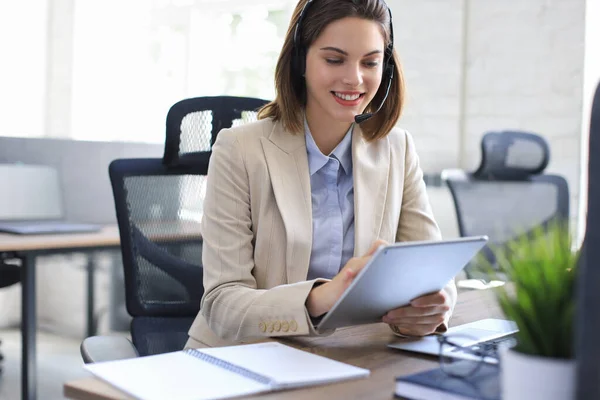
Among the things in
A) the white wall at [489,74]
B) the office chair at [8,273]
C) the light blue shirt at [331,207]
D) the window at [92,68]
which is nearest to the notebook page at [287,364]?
the light blue shirt at [331,207]

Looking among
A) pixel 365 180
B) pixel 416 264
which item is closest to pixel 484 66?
pixel 365 180

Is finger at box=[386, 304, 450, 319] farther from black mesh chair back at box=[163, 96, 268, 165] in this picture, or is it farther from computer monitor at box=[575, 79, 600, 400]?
black mesh chair back at box=[163, 96, 268, 165]

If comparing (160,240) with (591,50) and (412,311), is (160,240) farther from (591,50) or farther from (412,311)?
(591,50)

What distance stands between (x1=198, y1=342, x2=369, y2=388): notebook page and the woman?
21cm

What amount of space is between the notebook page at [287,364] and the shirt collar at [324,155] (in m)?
0.47

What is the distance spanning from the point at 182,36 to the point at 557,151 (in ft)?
8.76

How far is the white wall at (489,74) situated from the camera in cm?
275

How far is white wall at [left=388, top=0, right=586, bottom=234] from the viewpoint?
275 cm

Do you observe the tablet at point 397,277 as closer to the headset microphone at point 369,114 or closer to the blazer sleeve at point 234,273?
the blazer sleeve at point 234,273

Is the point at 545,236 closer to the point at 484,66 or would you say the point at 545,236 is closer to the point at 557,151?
the point at 557,151

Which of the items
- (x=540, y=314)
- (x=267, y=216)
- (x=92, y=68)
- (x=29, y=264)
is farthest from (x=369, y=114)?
(x=92, y=68)

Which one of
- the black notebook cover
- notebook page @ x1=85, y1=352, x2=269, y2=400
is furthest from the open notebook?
the black notebook cover

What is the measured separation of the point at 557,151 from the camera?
9.13ft

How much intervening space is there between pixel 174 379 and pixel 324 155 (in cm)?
67
